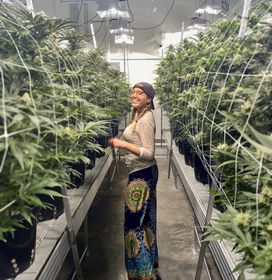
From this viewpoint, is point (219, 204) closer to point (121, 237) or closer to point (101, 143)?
point (121, 237)

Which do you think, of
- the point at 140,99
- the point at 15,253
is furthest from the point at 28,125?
the point at 140,99

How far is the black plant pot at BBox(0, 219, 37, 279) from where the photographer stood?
97cm

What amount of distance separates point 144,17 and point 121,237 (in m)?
3.83

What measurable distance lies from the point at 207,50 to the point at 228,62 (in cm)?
41

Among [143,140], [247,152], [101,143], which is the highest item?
[247,152]

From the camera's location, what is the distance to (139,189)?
1755 mm

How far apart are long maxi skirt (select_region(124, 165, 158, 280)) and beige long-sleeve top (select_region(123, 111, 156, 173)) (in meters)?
0.04

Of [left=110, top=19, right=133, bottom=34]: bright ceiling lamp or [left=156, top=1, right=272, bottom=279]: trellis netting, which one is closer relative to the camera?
Answer: [left=156, top=1, right=272, bottom=279]: trellis netting

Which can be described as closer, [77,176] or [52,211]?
[52,211]

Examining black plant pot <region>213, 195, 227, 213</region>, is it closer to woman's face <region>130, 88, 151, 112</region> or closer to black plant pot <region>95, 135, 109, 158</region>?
woman's face <region>130, 88, 151, 112</region>

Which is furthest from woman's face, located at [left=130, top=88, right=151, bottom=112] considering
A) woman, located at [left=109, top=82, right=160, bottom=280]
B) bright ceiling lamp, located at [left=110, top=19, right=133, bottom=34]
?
bright ceiling lamp, located at [left=110, top=19, right=133, bottom=34]

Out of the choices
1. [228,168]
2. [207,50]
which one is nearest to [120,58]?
[207,50]

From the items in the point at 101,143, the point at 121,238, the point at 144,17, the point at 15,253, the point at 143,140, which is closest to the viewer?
the point at 15,253

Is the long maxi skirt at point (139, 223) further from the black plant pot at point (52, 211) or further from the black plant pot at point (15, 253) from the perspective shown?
the black plant pot at point (15, 253)
